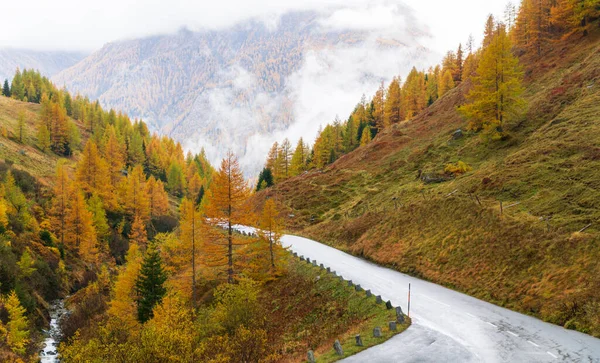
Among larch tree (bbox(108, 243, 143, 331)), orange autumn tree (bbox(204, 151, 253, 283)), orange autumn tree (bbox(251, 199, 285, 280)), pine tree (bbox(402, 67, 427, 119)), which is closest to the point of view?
orange autumn tree (bbox(204, 151, 253, 283))

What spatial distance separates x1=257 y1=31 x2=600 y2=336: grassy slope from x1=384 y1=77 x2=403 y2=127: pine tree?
26502 mm

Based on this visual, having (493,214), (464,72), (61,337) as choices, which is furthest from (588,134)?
(464,72)

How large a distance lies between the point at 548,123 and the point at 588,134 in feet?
27.6

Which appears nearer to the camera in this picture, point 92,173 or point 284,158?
point 92,173

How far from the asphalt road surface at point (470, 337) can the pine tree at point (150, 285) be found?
20.1 m

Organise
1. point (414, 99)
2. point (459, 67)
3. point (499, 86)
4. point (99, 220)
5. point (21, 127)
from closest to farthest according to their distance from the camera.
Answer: point (499, 86), point (99, 220), point (21, 127), point (414, 99), point (459, 67)

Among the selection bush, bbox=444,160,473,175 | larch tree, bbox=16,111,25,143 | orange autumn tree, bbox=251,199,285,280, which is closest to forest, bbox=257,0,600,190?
bush, bbox=444,160,473,175

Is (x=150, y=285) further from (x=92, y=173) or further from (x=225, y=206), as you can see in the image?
(x=92, y=173)

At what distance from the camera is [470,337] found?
17.4m

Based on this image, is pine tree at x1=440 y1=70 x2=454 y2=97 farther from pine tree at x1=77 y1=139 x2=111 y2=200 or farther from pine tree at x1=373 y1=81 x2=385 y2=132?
pine tree at x1=77 y1=139 x2=111 y2=200

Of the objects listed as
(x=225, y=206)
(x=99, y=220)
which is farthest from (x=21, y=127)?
(x=225, y=206)

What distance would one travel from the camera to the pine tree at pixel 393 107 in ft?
302

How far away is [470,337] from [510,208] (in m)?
15.1

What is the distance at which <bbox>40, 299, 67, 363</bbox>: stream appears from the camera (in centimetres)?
3608
